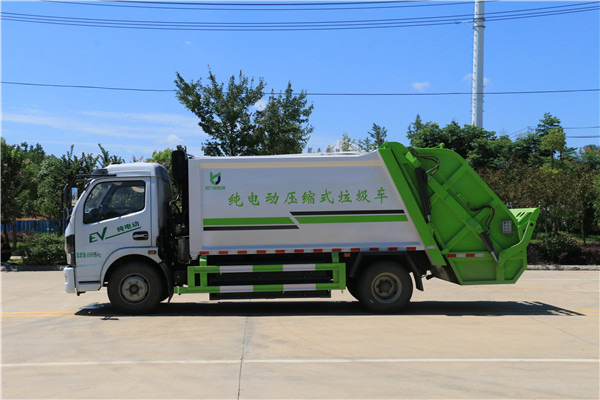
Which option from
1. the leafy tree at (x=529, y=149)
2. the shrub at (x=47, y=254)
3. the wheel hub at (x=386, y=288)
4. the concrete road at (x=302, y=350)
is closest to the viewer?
the concrete road at (x=302, y=350)

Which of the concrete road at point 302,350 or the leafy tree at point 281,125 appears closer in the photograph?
the concrete road at point 302,350

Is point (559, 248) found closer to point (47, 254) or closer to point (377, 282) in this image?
point (377, 282)

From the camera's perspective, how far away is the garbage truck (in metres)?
9.60

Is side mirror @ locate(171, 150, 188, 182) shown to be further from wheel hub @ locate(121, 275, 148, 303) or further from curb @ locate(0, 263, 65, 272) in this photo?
curb @ locate(0, 263, 65, 272)

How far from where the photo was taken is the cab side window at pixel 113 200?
31.7ft

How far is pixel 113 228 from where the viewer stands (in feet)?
31.5

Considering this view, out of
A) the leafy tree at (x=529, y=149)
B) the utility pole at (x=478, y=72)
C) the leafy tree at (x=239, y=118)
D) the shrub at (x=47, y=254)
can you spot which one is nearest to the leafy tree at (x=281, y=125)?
the leafy tree at (x=239, y=118)

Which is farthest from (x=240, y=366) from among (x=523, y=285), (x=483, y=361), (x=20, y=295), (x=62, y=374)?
(x=523, y=285)

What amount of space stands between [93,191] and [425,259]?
6.23 metres

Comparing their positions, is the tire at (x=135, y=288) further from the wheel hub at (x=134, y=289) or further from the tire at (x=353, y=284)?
the tire at (x=353, y=284)

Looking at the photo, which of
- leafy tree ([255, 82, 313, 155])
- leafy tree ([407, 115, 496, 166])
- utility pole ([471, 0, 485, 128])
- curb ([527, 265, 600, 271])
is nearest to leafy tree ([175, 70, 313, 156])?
leafy tree ([255, 82, 313, 155])

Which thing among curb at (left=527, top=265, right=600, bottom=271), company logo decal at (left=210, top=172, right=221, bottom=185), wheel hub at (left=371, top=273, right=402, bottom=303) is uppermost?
company logo decal at (left=210, top=172, right=221, bottom=185)

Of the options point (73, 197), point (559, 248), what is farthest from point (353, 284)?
point (559, 248)

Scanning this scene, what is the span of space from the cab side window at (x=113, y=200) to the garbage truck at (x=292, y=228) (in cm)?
2
